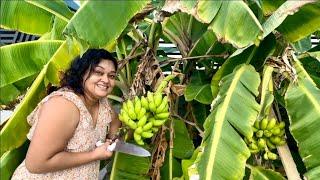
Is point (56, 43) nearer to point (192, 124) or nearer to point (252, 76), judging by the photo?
point (192, 124)

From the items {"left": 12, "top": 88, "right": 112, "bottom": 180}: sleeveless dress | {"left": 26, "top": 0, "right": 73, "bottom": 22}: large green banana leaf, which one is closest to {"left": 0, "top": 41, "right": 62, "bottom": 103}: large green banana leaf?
{"left": 26, "top": 0, "right": 73, "bottom": 22}: large green banana leaf

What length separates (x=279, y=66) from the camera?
200 centimetres

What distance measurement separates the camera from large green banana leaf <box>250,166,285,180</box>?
198 cm

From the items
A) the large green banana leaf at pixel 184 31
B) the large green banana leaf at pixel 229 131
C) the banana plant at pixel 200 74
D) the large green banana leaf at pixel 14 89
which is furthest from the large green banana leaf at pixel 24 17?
the large green banana leaf at pixel 229 131

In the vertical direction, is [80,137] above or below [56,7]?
below

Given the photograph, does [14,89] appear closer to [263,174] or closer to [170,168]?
[170,168]

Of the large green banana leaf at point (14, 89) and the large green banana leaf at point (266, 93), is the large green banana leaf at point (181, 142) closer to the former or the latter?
the large green banana leaf at point (266, 93)

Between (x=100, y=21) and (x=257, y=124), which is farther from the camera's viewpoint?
(x=257, y=124)

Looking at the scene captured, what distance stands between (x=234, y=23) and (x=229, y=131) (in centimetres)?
36

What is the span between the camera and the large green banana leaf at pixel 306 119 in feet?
6.03

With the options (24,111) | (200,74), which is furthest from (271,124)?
(24,111)

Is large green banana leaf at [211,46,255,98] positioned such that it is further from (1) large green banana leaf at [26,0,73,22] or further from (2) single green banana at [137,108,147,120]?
(1) large green banana leaf at [26,0,73,22]

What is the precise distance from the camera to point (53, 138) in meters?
1.80

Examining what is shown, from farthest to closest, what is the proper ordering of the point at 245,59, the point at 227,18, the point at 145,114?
the point at 245,59 → the point at 145,114 → the point at 227,18
